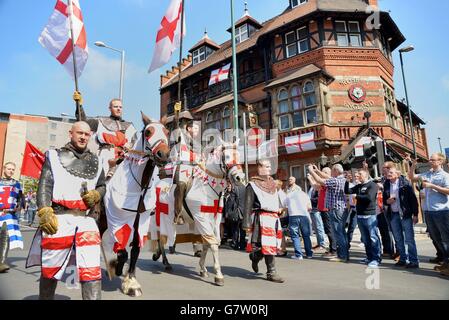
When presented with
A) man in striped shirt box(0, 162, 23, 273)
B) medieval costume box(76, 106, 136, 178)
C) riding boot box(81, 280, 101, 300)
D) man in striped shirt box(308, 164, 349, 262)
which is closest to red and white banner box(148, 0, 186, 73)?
medieval costume box(76, 106, 136, 178)

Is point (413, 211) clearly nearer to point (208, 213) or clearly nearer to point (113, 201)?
point (208, 213)

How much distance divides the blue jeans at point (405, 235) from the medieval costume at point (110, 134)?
593 centimetres

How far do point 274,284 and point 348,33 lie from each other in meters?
19.9

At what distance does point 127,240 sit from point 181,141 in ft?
7.12

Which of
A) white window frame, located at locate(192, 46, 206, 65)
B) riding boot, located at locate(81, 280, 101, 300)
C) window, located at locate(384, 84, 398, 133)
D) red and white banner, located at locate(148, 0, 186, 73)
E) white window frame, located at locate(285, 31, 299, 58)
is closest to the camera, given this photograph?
riding boot, located at locate(81, 280, 101, 300)

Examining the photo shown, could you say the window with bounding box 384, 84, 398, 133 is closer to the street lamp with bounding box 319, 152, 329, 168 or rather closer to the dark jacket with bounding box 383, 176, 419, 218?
the street lamp with bounding box 319, 152, 329, 168

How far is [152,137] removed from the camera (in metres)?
4.25

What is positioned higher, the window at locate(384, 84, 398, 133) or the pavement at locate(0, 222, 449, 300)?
the window at locate(384, 84, 398, 133)

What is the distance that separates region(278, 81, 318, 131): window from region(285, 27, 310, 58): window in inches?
110

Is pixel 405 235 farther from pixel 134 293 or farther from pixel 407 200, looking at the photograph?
pixel 134 293

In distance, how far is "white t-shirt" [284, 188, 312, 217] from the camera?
28.1ft

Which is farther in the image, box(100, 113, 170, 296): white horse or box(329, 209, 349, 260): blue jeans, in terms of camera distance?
box(329, 209, 349, 260): blue jeans

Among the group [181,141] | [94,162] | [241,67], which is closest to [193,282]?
[181,141]

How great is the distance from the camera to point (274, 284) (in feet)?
17.4
